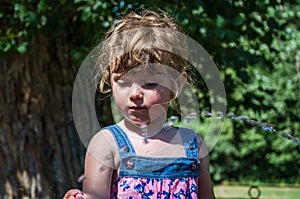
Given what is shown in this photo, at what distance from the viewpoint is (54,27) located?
4059 mm

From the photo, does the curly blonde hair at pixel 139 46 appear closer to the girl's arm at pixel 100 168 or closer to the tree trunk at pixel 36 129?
the girl's arm at pixel 100 168

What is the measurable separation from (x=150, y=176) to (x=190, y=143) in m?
0.20

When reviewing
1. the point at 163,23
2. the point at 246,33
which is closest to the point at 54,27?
the point at 246,33

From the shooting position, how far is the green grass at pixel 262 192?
7.57 m

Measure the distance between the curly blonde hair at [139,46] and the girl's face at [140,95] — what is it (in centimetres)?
3

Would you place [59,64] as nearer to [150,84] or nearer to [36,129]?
[36,129]

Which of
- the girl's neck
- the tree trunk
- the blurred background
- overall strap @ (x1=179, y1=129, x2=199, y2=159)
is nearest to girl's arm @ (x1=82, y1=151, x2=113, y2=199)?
the girl's neck

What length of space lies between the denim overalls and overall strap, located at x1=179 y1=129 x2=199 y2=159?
0.04 meters

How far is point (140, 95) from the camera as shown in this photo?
2.13 metres

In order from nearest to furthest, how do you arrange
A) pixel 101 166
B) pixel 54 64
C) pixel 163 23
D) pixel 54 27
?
pixel 101 166
pixel 163 23
pixel 54 27
pixel 54 64

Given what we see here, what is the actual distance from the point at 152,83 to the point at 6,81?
93.6 inches

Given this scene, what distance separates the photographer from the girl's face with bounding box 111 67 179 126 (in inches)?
84.2

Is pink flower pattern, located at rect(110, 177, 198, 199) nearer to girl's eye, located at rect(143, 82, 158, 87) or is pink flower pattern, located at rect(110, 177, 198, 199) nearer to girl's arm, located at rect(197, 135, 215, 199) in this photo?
girl's arm, located at rect(197, 135, 215, 199)

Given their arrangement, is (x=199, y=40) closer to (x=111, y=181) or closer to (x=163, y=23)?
(x=163, y=23)
